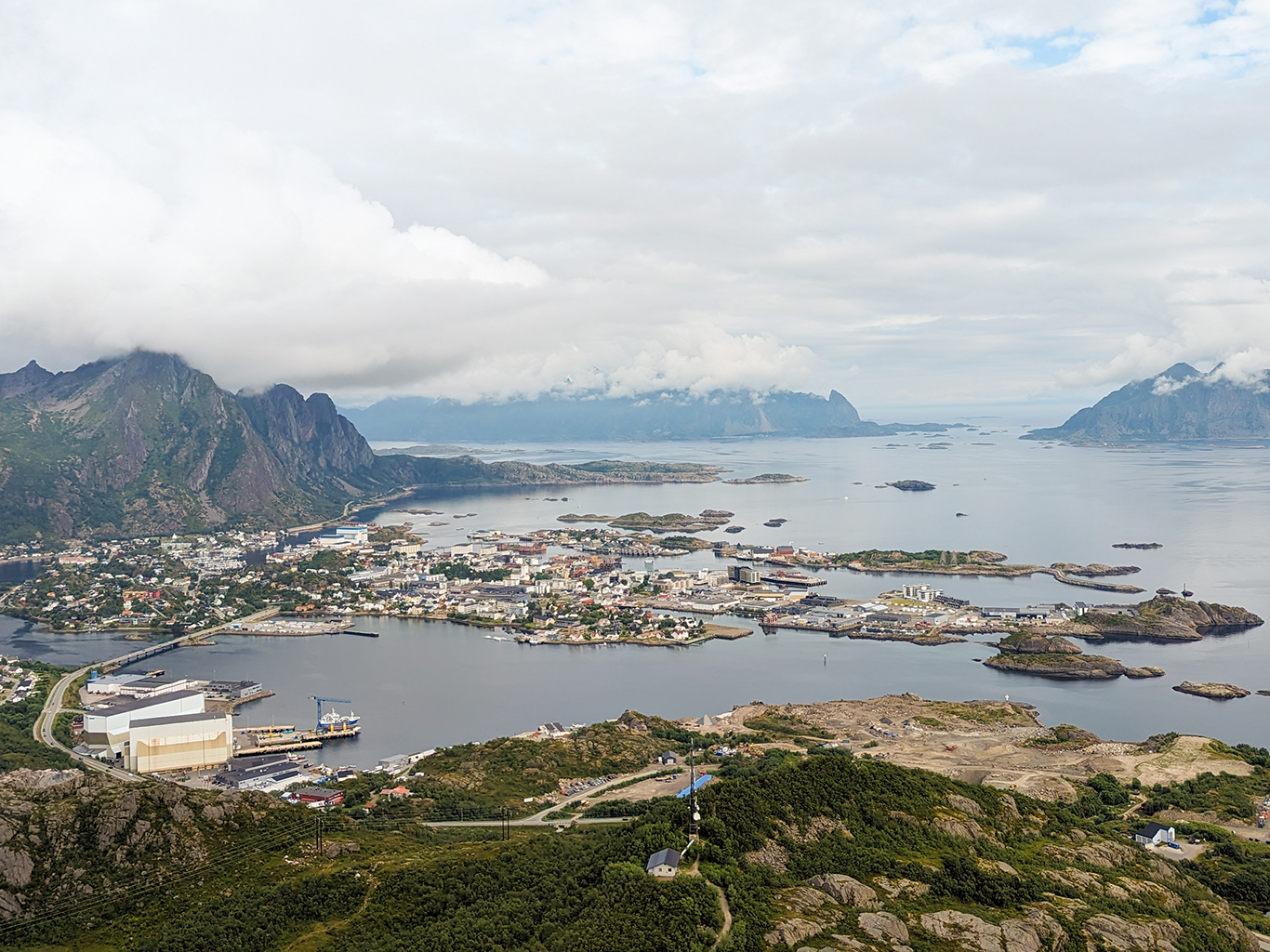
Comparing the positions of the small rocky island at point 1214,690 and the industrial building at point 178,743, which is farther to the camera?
the small rocky island at point 1214,690

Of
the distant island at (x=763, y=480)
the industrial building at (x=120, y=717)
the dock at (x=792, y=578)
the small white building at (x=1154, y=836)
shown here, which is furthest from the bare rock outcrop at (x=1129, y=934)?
the distant island at (x=763, y=480)

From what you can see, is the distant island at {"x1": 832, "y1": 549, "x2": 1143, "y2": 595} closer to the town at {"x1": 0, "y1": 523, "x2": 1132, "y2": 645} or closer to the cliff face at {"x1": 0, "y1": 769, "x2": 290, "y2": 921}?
the town at {"x1": 0, "y1": 523, "x2": 1132, "y2": 645}

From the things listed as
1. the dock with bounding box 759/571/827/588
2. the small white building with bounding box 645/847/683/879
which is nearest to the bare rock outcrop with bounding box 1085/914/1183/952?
the small white building with bounding box 645/847/683/879

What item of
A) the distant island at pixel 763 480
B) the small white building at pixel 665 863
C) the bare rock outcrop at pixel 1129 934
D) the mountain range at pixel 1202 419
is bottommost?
the bare rock outcrop at pixel 1129 934

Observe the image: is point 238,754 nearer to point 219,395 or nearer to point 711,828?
point 711,828

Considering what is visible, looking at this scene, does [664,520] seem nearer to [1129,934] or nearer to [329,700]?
[329,700]

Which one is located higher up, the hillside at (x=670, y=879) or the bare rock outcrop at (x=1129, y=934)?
the hillside at (x=670, y=879)

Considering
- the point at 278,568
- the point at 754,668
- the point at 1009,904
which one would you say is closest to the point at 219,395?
the point at 278,568

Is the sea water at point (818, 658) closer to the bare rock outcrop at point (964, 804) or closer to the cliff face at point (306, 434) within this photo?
the bare rock outcrop at point (964, 804)
